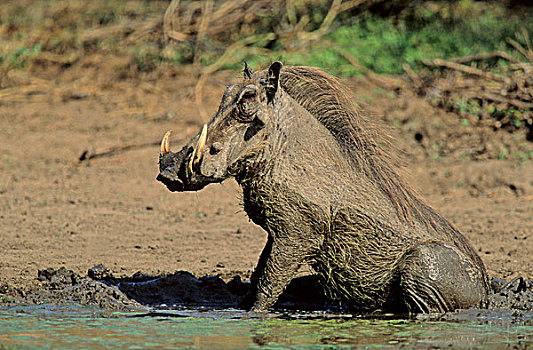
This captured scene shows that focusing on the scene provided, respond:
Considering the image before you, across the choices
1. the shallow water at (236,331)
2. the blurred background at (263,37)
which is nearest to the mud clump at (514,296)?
the shallow water at (236,331)

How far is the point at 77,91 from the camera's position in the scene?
10961 mm

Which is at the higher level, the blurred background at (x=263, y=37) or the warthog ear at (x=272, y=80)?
the blurred background at (x=263, y=37)

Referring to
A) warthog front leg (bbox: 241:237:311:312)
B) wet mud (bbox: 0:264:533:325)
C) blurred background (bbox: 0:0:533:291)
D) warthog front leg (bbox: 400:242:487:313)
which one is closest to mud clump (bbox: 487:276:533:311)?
wet mud (bbox: 0:264:533:325)

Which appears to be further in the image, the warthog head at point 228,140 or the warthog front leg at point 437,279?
the warthog front leg at point 437,279

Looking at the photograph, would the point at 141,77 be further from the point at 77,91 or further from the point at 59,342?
the point at 59,342

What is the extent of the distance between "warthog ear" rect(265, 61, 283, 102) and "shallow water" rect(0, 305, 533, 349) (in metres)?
1.29

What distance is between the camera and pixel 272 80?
4.91 m

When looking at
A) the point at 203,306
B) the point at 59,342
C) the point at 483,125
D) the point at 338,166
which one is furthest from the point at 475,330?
the point at 483,125

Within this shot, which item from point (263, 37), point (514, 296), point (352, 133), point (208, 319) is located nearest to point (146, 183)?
point (263, 37)

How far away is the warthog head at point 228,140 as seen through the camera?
4.83m

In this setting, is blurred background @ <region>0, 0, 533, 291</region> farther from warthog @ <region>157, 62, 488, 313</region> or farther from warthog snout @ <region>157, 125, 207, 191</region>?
warthog snout @ <region>157, 125, 207, 191</region>

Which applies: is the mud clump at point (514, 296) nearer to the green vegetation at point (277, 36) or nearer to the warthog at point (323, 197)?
the warthog at point (323, 197)

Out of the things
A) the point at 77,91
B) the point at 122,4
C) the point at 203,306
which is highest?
the point at 122,4

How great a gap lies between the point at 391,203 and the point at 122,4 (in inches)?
301
